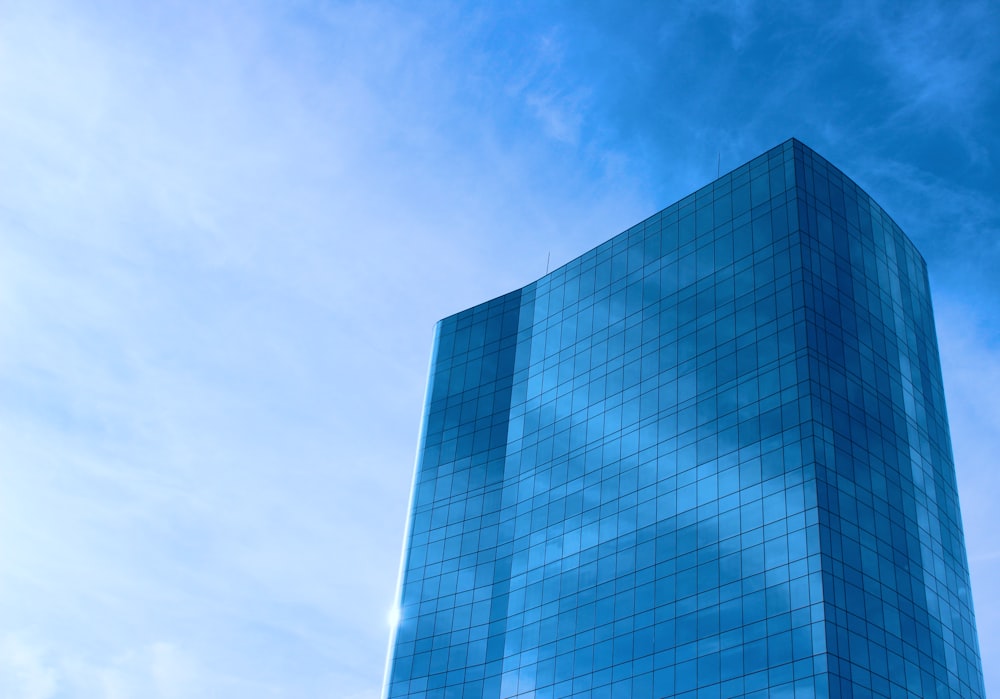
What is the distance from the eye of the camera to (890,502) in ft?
313

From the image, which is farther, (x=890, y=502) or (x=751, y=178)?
(x=751, y=178)

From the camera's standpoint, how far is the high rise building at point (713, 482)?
88.4 meters

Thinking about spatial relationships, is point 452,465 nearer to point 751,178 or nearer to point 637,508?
point 637,508

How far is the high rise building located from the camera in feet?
290

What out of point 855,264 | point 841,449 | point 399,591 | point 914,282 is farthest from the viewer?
point 399,591

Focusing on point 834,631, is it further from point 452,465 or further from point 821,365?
point 452,465

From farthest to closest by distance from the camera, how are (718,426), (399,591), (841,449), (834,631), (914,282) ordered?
(399,591), (914,282), (718,426), (841,449), (834,631)

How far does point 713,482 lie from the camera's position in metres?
97.1

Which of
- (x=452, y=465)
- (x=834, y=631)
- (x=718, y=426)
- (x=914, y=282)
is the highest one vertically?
(x=914, y=282)

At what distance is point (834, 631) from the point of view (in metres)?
83.0

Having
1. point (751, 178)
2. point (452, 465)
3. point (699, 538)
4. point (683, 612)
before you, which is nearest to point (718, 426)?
point (699, 538)

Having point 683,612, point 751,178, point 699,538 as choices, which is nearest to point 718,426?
point 699,538

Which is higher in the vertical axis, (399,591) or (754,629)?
(399,591)

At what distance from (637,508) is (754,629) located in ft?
61.8
